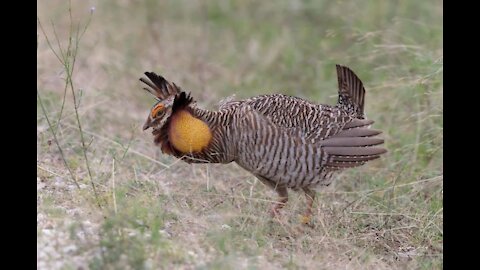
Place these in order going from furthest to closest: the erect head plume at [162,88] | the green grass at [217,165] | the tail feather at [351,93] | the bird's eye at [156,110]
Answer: the tail feather at [351,93], the erect head plume at [162,88], the bird's eye at [156,110], the green grass at [217,165]

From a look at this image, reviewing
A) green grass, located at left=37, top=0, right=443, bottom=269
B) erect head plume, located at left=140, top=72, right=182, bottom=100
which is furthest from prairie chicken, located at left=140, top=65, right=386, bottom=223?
green grass, located at left=37, top=0, right=443, bottom=269

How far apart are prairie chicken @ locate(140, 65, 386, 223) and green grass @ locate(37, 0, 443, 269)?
0.84ft

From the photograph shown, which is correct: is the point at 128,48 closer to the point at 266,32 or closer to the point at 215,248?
the point at 266,32

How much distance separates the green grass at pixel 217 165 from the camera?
4711 millimetres

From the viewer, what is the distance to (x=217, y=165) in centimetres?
698

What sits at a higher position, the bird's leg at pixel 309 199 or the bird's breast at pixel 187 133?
the bird's breast at pixel 187 133

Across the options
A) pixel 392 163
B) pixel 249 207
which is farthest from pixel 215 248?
pixel 392 163

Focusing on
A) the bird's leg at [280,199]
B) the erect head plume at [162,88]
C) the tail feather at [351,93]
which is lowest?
the bird's leg at [280,199]

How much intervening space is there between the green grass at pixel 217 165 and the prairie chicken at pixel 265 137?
0.84 ft

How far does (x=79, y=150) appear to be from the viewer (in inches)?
254

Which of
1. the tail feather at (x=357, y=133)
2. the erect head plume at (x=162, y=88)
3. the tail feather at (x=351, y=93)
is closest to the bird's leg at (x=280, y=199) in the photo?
the tail feather at (x=357, y=133)

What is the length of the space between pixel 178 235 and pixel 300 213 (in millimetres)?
1383

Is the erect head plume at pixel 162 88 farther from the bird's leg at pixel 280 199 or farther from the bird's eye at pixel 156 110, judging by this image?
the bird's leg at pixel 280 199

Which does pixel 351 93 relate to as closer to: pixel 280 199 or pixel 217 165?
pixel 280 199
